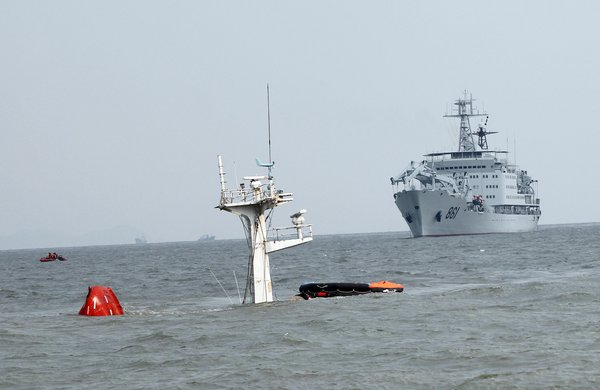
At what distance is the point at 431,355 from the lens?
20.4 metres

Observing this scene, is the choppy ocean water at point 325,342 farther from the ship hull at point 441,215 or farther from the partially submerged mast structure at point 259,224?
the ship hull at point 441,215

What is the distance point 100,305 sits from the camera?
1254 inches

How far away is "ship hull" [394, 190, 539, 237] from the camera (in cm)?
13050

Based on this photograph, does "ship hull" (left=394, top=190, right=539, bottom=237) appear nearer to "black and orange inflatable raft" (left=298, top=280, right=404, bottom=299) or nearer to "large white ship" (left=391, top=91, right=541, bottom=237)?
"large white ship" (left=391, top=91, right=541, bottom=237)

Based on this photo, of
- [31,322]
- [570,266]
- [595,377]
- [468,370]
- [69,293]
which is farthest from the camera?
[570,266]

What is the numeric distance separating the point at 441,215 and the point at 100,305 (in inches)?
4063

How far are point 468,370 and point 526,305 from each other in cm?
1235

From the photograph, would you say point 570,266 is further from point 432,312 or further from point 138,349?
point 138,349

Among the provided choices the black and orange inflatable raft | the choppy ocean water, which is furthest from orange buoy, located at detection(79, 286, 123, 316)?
the black and orange inflatable raft

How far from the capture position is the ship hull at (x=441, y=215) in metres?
130

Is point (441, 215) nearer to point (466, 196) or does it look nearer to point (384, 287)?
point (466, 196)

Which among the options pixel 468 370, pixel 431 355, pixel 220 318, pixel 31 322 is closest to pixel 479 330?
pixel 431 355

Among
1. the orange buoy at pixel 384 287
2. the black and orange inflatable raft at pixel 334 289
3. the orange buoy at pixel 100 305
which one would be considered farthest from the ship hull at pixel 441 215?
the orange buoy at pixel 100 305

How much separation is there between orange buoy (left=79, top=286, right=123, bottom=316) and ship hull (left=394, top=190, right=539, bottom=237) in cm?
9934
